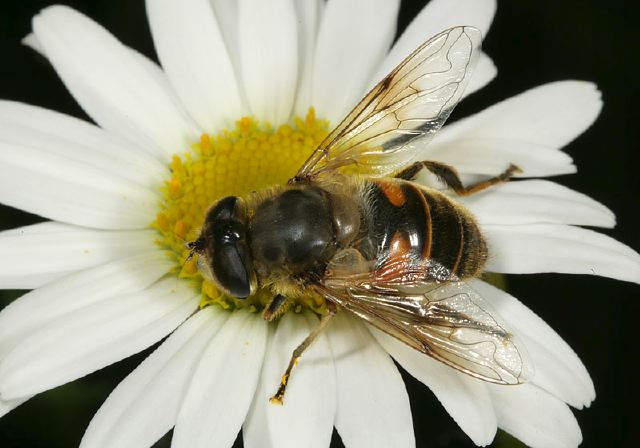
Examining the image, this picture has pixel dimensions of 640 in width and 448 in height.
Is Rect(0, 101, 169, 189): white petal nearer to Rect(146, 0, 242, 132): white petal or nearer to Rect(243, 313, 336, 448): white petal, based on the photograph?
Rect(146, 0, 242, 132): white petal

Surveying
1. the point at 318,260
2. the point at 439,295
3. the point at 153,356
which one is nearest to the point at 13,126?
the point at 153,356

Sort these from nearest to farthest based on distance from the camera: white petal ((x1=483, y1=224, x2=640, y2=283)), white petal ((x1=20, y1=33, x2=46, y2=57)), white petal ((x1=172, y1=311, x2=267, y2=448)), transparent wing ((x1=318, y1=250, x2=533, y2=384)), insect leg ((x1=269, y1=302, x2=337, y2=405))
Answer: transparent wing ((x1=318, y1=250, x2=533, y2=384))
white petal ((x1=172, y1=311, x2=267, y2=448))
insect leg ((x1=269, y1=302, x2=337, y2=405))
white petal ((x1=483, y1=224, x2=640, y2=283))
white petal ((x1=20, y1=33, x2=46, y2=57))

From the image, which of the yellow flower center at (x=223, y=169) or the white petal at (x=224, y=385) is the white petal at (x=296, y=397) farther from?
the yellow flower center at (x=223, y=169)

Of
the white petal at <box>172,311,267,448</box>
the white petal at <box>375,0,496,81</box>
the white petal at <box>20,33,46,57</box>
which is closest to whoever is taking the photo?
the white petal at <box>172,311,267,448</box>

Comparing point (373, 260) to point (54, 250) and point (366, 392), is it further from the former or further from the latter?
point (54, 250)

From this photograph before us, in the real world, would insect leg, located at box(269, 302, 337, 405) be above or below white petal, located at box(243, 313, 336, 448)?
above

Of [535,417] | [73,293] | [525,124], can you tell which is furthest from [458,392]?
[73,293]

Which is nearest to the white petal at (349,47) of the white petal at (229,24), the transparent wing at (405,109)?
the white petal at (229,24)

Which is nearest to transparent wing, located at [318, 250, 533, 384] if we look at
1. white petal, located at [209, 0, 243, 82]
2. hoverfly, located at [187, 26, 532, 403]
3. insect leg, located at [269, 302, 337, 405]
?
hoverfly, located at [187, 26, 532, 403]
